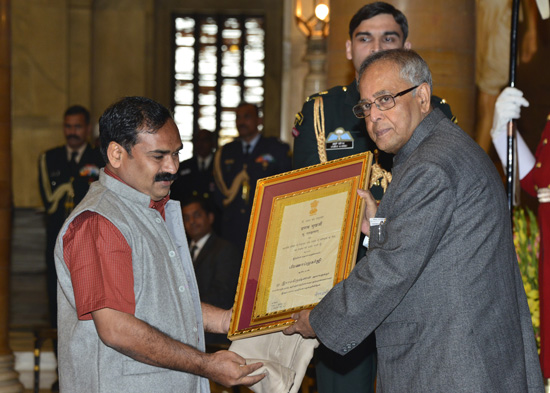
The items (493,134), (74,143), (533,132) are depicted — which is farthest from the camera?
(74,143)

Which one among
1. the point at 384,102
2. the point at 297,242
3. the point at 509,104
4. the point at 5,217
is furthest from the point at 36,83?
the point at 384,102

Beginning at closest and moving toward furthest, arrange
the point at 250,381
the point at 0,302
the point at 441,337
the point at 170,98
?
the point at 441,337 < the point at 250,381 < the point at 0,302 < the point at 170,98

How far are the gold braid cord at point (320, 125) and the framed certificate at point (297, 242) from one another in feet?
2.26

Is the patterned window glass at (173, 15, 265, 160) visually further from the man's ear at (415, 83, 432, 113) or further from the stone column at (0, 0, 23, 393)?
the man's ear at (415, 83, 432, 113)

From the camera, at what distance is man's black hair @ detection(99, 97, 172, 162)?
10.3 feet

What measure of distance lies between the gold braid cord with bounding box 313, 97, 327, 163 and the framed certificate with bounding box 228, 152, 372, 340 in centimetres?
69

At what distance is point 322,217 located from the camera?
3662 millimetres

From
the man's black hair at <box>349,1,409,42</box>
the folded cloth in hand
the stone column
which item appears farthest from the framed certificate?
the stone column

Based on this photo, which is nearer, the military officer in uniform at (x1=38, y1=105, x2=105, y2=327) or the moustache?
the moustache

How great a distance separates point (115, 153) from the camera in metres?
3.15

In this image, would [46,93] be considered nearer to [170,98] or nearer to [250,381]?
[170,98]

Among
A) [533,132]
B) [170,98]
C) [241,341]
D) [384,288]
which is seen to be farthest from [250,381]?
[170,98]

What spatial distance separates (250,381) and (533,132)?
533 cm

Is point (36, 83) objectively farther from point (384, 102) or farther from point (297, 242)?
point (384, 102)
